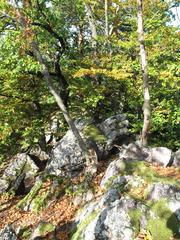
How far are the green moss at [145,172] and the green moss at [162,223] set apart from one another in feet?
3.56

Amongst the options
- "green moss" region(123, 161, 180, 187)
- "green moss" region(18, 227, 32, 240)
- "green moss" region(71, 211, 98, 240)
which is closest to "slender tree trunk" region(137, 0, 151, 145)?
"green moss" region(123, 161, 180, 187)

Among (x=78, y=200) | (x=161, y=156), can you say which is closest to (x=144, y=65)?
(x=161, y=156)

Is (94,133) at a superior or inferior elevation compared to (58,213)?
superior

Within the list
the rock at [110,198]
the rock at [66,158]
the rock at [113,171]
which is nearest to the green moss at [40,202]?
the rock at [66,158]

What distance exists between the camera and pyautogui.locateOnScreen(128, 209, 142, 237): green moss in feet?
31.3

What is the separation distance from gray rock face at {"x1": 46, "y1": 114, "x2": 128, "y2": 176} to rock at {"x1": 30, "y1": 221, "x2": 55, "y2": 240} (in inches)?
161

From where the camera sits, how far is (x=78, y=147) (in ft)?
54.5

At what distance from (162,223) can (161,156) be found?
4.49m

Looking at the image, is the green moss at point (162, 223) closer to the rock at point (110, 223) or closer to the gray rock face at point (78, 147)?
the rock at point (110, 223)

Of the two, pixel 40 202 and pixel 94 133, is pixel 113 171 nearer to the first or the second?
pixel 40 202

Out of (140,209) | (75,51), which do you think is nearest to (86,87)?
(75,51)

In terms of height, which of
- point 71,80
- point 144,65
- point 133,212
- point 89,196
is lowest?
point 89,196

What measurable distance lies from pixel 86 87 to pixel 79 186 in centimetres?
546

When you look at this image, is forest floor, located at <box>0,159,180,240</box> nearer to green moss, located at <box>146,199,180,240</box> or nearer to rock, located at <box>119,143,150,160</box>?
rock, located at <box>119,143,150,160</box>
